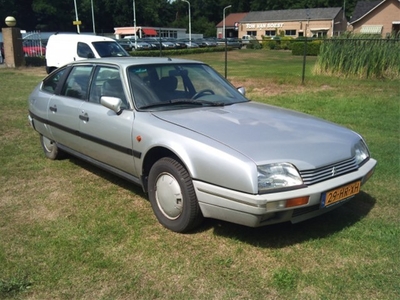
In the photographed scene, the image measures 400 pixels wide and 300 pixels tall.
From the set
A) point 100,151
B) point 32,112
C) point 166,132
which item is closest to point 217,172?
point 166,132

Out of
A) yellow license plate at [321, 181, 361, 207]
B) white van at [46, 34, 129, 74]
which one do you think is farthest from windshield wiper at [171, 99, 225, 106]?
white van at [46, 34, 129, 74]

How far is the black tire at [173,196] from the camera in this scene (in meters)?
3.29

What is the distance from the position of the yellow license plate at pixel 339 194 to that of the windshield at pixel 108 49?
40.6 ft

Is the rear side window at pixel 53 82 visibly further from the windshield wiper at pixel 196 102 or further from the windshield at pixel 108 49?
the windshield at pixel 108 49

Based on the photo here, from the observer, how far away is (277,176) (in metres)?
2.94

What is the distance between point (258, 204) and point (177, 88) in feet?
6.18

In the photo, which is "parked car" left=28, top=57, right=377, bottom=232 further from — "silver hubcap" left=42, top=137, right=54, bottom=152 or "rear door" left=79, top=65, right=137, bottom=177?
"silver hubcap" left=42, top=137, right=54, bottom=152

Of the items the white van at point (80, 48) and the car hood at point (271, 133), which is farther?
the white van at point (80, 48)

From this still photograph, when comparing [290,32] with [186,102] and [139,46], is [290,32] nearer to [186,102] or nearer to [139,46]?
[139,46]

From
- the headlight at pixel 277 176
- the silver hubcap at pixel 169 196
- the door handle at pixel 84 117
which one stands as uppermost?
the door handle at pixel 84 117

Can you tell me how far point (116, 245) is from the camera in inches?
132

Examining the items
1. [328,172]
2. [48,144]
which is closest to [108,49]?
[48,144]

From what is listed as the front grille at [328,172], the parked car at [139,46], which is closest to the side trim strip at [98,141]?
the front grille at [328,172]

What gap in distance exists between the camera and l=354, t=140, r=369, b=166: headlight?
3.59m
